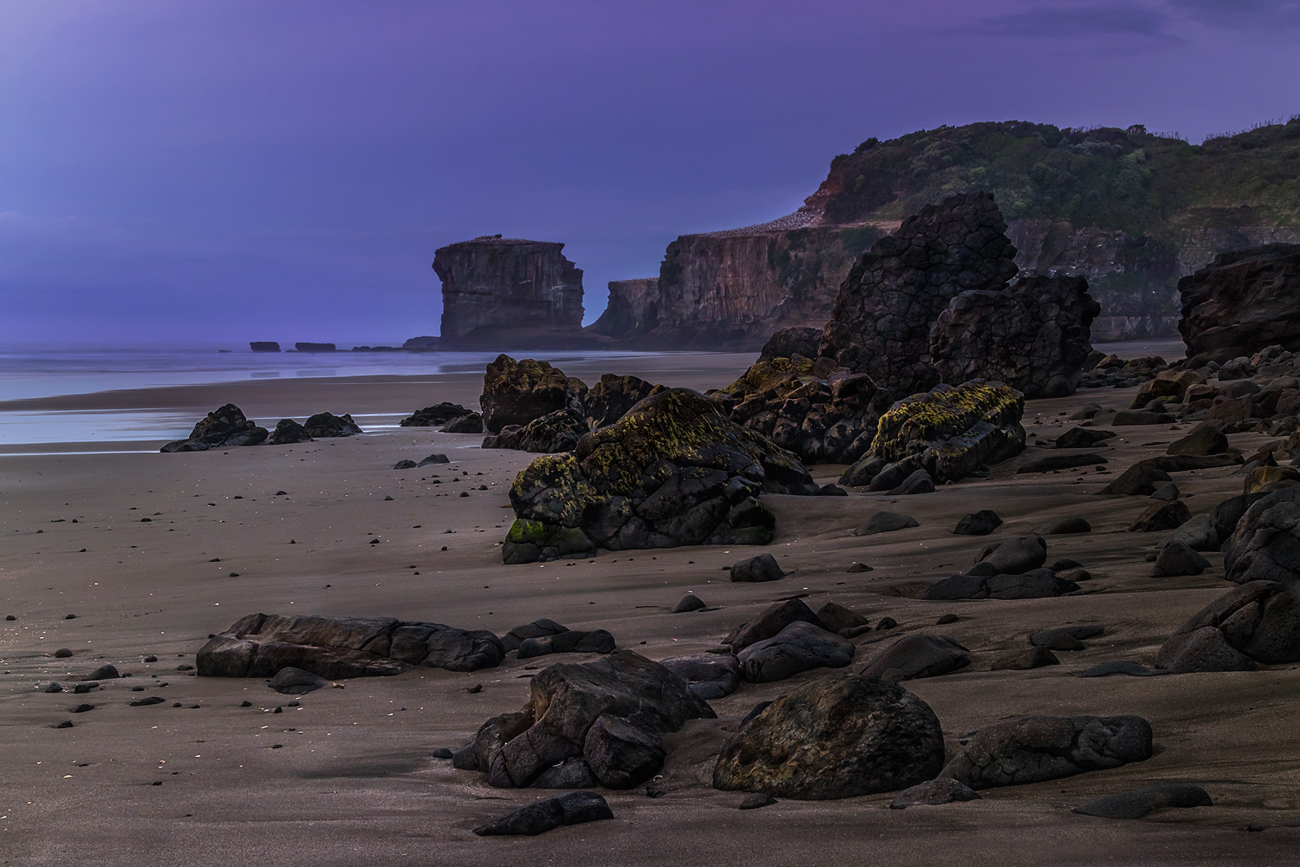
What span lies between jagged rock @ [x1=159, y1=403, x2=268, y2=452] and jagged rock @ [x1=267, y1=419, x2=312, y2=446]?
8.5 inches

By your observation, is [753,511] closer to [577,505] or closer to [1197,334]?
[577,505]

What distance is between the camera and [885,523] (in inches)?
294

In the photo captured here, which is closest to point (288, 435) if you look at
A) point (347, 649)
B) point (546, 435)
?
point (546, 435)

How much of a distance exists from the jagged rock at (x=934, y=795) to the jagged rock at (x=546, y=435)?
12851 mm

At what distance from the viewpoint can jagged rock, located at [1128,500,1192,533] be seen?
19.7 ft

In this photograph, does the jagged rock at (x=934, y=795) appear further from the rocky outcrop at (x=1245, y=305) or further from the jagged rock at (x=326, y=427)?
the rocky outcrop at (x=1245, y=305)

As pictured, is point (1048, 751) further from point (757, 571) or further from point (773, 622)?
point (757, 571)

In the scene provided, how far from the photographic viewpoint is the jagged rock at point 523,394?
60.7 feet

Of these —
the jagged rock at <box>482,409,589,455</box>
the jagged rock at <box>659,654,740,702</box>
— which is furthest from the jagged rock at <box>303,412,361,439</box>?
the jagged rock at <box>659,654,740,702</box>

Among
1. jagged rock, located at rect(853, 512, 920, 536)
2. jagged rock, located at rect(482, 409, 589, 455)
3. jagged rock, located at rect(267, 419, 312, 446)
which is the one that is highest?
jagged rock, located at rect(267, 419, 312, 446)

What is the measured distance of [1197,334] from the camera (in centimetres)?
2203

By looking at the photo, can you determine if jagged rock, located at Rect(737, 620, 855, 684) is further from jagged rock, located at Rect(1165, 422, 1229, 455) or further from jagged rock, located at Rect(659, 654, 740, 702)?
jagged rock, located at Rect(1165, 422, 1229, 455)

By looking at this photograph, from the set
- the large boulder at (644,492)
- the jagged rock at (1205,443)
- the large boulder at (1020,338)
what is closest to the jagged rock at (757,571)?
the large boulder at (644,492)

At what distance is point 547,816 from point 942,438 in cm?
839
